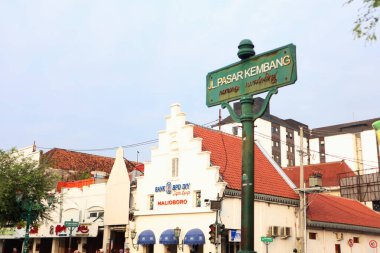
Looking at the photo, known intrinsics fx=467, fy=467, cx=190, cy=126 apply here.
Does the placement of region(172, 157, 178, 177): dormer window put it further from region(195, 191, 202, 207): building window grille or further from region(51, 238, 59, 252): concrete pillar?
region(51, 238, 59, 252): concrete pillar

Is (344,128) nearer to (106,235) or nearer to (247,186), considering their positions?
(106,235)

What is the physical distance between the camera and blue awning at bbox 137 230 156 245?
94.8ft

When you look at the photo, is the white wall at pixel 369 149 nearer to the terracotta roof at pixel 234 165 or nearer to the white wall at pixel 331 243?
the white wall at pixel 331 243

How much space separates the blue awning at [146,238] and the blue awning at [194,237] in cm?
297

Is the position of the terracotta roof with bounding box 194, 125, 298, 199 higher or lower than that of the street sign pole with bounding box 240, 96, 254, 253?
higher

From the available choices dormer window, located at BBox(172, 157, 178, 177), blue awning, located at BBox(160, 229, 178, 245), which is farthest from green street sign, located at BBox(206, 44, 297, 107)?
dormer window, located at BBox(172, 157, 178, 177)

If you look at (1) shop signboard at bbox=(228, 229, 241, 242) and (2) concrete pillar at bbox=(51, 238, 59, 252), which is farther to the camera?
(2) concrete pillar at bbox=(51, 238, 59, 252)

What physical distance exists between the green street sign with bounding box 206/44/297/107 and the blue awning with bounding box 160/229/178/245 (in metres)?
21.5

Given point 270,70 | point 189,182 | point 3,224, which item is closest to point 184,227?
point 189,182

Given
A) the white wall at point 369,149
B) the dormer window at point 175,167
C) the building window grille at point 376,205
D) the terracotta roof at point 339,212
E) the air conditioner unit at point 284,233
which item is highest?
the white wall at point 369,149

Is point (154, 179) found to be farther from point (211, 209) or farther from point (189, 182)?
point (211, 209)

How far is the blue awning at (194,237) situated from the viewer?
26.0 m

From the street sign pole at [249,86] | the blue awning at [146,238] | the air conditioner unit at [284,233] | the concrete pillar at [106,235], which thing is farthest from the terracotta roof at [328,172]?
the street sign pole at [249,86]

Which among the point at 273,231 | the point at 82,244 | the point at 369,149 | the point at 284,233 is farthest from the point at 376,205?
the point at 369,149
